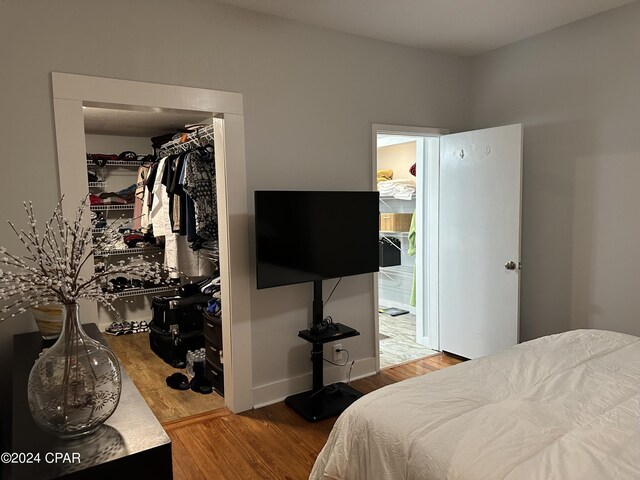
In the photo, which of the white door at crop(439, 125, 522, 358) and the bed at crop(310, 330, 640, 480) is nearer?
the bed at crop(310, 330, 640, 480)

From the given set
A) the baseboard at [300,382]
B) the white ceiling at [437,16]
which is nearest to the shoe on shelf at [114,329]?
the baseboard at [300,382]

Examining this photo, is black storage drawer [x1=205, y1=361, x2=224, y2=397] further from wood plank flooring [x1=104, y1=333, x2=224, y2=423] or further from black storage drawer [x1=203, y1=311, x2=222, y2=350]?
black storage drawer [x1=203, y1=311, x2=222, y2=350]

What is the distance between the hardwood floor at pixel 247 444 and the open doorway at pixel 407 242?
1.16 meters

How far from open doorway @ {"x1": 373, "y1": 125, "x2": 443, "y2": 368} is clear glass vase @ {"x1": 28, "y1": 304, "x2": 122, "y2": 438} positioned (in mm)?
2574

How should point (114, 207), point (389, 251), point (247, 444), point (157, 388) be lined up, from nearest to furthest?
point (247, 444)
point (157, 388)
point (114, 207)
point (389, 251)

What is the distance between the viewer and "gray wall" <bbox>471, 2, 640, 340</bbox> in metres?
3.03

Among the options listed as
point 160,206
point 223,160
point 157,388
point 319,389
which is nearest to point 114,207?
point 160,206

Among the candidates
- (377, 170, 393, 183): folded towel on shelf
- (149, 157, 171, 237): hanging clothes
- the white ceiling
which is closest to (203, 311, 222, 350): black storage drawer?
(149, 157, 171, 237): hanging clothes

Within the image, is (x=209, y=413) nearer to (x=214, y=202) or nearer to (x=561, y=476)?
(x=214, y=202)

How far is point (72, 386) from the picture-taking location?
4.08ft

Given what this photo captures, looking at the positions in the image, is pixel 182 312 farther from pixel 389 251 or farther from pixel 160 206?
pixel 389 251

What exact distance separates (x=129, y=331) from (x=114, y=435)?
13.8 feet

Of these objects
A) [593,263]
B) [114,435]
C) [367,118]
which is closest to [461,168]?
[367,118]

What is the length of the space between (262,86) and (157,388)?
7.72 feet
